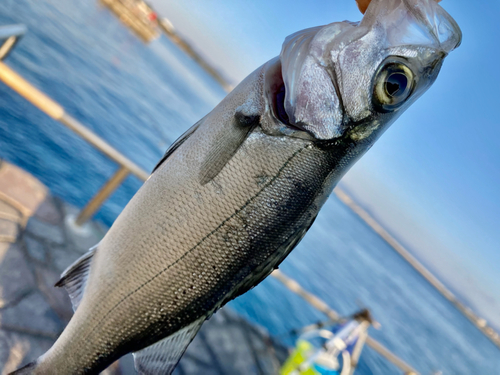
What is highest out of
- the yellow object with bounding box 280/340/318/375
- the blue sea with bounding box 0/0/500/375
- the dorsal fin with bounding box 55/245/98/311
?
the dorsal fin with bounding box 55/245/98/311

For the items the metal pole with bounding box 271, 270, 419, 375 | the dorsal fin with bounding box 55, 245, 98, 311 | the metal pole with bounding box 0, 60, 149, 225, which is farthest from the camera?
the metal pole with bounding box 271, 270, 419, 375

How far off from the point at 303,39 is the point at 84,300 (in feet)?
4.98

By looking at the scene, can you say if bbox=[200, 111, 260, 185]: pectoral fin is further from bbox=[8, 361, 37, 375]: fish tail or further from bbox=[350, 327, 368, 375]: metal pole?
bbox=[350, 327, 368, 375]: metal pole

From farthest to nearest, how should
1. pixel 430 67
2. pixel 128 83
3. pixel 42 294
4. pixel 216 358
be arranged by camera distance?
pixel 128 83 → pixel 216 358 → pixel 42 294 → pixel 430 67

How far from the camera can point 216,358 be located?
11.2 ft

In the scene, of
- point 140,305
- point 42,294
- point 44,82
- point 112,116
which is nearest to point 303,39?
point 140,305

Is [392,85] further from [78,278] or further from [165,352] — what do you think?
[78,278]

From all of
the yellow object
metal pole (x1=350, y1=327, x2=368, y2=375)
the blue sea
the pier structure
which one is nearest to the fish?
the pier structure

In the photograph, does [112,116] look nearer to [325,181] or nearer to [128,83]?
[128,83]

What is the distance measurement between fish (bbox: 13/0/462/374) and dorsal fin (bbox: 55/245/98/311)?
0.09m

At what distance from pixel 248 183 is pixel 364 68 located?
2.15 feet

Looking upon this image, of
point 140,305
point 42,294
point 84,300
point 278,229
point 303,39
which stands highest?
point 303,39

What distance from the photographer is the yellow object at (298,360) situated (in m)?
3.75

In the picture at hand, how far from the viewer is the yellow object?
3.75m
